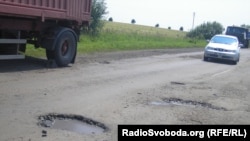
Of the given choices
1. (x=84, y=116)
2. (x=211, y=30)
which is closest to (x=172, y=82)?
(x=84, y=116)

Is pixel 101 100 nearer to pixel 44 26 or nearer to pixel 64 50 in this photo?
pixel 44 26

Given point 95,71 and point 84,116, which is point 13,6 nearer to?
point 95,71

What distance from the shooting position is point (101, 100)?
8.64 m

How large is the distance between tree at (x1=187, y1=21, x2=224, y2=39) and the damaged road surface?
4699 cm

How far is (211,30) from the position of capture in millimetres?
60062

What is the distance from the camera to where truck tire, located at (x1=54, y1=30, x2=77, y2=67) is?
1336 centimetres

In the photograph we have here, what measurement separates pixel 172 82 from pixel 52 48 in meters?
4.13

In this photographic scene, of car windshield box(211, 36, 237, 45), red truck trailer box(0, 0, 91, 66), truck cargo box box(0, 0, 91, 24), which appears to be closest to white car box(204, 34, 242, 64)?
car windshield box(211, 36, 237, 45)

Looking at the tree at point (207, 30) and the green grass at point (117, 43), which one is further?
the tree at point (207, 30)

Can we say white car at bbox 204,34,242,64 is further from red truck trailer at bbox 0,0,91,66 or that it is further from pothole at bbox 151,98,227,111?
pothole at bbox 151,98,227,111

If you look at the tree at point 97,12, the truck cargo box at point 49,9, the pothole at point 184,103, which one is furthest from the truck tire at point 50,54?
Result: the tree at point 97,12

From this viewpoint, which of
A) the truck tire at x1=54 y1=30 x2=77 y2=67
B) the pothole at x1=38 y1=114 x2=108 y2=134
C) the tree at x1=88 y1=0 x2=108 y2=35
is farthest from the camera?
the tree at x1=88 y1=0 x2=108 y2=35

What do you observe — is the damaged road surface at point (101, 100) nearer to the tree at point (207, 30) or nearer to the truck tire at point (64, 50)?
the truck tire at point (64, 50)

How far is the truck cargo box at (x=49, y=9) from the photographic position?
434 inches
